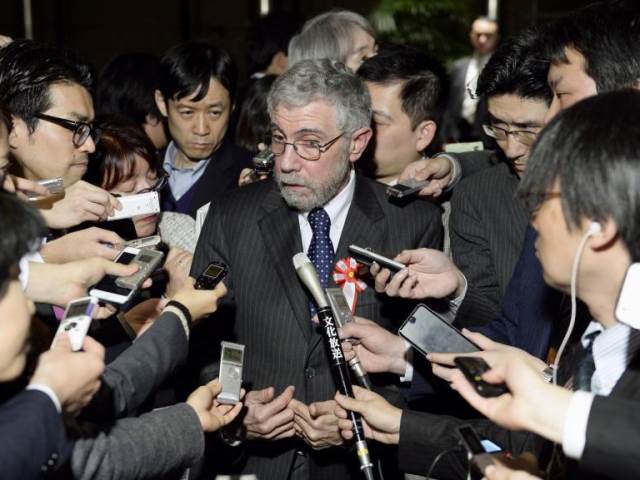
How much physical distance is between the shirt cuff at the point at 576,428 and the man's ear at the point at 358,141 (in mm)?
1538

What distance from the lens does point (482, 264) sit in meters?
3.04

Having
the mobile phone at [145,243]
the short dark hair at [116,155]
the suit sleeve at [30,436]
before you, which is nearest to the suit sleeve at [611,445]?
the suit sleeve at [30,436]

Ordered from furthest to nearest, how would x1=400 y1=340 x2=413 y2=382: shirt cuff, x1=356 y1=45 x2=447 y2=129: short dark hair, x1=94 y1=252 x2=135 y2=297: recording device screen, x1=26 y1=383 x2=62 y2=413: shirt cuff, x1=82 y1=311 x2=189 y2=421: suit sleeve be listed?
1. x1=356 y1=45 x2=447 y2=129: short dark hair
2. x1=400 y1=340 x2=413 y2=382: shirt cuff
3. x1=94 y1=252 x2=135 y2=297: recording device screen
4. x1=82 y1=311 x2=189 y2=421: suit sleeve
5. x1=26 y1=383 x2=62 y2=413: shirt cuff

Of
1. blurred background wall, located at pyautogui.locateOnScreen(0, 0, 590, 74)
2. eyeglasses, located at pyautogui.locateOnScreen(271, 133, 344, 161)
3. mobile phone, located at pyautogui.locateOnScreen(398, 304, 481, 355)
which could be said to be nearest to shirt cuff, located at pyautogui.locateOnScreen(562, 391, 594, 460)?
mobile phone, located at pyautogui.locateOnScreen(398, 304, 481, 355)

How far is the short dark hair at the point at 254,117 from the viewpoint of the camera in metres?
4.04

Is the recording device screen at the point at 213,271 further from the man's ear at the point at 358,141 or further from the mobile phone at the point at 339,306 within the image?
the man's ear at the point at 358,141

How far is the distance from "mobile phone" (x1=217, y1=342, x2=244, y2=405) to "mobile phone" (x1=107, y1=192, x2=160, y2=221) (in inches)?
25.0

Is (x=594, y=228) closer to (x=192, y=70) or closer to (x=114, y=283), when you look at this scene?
(x=114, y=283)

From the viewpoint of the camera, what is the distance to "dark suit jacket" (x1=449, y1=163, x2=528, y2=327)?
298cm

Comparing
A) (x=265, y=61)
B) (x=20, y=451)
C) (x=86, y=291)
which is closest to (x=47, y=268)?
(x=86, y=291)

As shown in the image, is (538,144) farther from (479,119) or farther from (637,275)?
(479,119)

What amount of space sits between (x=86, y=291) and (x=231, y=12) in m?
8.22

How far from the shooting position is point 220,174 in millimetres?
3984

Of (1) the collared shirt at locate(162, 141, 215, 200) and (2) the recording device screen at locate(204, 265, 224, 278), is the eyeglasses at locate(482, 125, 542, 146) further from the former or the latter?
(1) the collared shirt at locate(162, 141, 215, 200)
